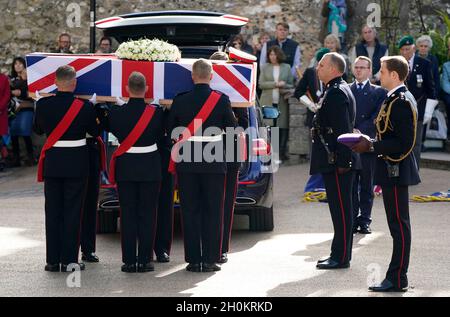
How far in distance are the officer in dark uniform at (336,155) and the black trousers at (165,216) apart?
1236mm

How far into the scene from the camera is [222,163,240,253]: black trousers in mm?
10062

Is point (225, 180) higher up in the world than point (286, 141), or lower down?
higher up

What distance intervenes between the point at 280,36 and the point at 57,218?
906 centimetres

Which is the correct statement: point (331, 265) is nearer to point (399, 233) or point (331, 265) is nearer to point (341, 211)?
point (341, 211)

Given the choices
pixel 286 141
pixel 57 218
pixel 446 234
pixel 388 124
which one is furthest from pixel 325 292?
pixel 286 141

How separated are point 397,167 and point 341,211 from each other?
1186 mm

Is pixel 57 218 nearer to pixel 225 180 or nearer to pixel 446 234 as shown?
pixel 225 180

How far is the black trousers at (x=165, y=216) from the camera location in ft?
33.0

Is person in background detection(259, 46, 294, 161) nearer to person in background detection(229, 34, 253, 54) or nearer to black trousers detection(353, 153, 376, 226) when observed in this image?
person in background detection(229, 34, 253, 54)

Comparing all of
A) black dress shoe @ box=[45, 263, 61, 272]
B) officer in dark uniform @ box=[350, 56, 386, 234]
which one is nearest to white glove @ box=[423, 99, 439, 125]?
officer in dark uniform @ box=[350, 56, 386, 234]

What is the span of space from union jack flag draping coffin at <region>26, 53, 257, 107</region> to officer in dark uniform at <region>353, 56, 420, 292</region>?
1589 millimetres

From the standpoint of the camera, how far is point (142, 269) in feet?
31.5

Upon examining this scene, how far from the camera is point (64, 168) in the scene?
31.5ft

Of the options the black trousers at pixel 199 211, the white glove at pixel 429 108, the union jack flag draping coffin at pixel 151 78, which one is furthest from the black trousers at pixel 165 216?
the white glove at pixel 429 108
